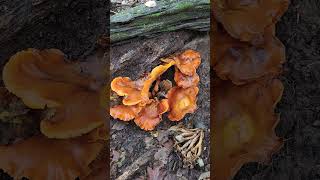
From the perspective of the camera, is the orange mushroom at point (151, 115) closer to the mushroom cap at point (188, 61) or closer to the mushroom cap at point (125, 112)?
the mushroom cap at point (125, 112)

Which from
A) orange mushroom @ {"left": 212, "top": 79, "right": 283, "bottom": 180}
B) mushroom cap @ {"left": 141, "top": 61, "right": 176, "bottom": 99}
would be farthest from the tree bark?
orange mushroom @ {"left": 212, "top": 79, "right": 283, "bottom": 180}

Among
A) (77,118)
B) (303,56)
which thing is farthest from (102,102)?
(303,56)

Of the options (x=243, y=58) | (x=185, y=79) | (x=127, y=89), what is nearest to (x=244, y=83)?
(x=243, y=58)

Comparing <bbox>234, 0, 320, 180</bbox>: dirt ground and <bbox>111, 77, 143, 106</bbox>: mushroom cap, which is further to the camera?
<bbox>234, 0, 320, 180</bbox>: dirt ground

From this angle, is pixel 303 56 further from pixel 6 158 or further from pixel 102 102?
pixel 6 158

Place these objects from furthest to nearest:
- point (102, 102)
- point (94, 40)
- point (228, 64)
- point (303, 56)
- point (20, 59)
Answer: point (303, 56) → point (94, 40) → point (228, 64) → point (20, 59) → point (102, 102)

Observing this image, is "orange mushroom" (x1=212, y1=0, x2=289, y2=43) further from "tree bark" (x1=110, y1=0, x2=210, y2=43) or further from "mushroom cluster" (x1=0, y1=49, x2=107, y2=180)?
"mushroom cluster" (x1=0, y1=49, x2=107, y2=180)

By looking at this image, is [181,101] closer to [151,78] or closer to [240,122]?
[151,78]
